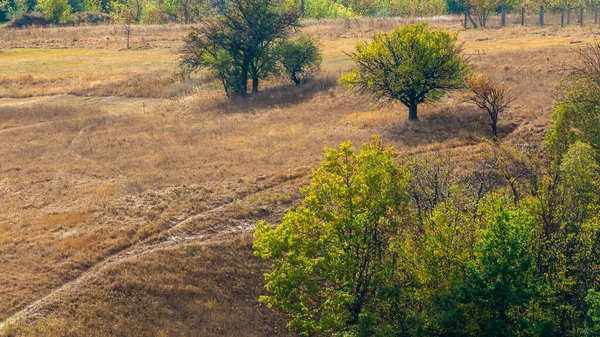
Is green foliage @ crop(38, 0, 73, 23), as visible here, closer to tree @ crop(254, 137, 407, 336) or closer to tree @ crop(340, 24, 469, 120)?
tree @ crop(340, 24, 469, 120)

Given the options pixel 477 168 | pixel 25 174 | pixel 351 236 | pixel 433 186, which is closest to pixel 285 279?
pixel 351 236

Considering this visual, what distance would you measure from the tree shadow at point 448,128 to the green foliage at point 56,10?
311 ft

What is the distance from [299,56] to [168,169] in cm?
2745

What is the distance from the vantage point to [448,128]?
162ft

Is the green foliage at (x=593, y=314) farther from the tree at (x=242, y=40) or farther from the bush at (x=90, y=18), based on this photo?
the bush at (x=90, y=18)

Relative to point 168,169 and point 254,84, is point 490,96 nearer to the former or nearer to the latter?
point 168,169

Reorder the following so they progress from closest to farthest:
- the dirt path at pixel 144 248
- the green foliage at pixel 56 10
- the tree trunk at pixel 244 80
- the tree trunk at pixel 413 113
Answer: the dirt path at pixel 144 248 → the tree trunk at pixel 413 113 → the tree trunk at pixel 244 80 → the green foliage at pixel 56 10

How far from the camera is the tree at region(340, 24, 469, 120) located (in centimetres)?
5041

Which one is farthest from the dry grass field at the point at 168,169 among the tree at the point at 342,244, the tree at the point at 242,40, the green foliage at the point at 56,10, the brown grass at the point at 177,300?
the green foliage at the point at 56,10

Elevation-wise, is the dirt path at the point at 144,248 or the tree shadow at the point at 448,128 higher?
the tree shadow at the point at 448,128

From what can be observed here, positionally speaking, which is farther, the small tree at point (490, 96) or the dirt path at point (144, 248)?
the small tree at point (490, 96)

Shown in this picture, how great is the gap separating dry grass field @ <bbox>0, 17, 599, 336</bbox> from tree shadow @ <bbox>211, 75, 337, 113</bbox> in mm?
244

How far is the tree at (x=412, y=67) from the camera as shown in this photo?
165 feet

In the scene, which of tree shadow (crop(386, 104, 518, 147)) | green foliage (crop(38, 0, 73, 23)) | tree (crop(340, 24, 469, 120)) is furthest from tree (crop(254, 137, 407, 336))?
green foliage (crop(38, 0, 73, 23))
